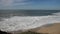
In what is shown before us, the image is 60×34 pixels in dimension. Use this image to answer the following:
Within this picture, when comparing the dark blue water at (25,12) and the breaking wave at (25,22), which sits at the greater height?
the dark blue water at (25,12)

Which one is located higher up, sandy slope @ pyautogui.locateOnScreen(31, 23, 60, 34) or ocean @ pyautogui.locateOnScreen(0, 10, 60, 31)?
ocean @ pyautogui.locateOnScreen(0, 10, 60, 31)

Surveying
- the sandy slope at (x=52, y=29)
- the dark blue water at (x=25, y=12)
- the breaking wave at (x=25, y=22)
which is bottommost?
the sandy slope at (x=52, y=29)

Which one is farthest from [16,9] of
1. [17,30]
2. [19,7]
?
[17,30]

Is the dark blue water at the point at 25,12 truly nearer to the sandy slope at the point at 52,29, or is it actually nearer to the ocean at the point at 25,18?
the ocean at the point at 25,18

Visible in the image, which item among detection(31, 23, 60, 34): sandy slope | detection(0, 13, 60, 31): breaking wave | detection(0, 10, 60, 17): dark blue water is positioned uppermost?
detection(0, 10, 60, 17): dark blue water

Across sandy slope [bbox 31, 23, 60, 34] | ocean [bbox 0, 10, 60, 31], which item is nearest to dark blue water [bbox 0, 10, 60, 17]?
ocean [bbox 0, 10, 60, 31]

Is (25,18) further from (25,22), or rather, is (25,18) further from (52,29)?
(52,29)

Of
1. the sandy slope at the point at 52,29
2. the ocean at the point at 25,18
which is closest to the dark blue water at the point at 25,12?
the ocean at the point at 25,18

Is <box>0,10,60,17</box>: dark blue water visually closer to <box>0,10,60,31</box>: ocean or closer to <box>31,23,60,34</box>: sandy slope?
<box>0,10,60,31</box>: ocean
